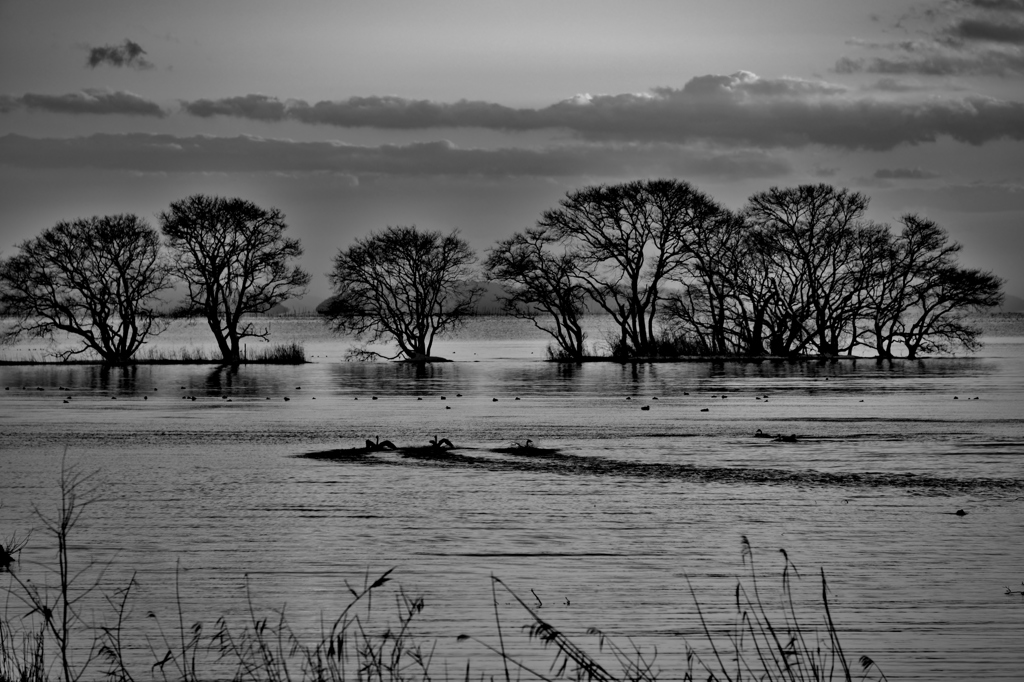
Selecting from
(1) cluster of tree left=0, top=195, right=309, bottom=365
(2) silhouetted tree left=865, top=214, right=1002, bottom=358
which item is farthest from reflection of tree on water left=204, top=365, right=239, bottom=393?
(2) silhouetted tree left=865, top=214, right=1002, bottom=358

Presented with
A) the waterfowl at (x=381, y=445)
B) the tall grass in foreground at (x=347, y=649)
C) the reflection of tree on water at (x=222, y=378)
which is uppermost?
the reflection of tree on water at (x=222, y=378)

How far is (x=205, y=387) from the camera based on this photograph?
41125 millimetres

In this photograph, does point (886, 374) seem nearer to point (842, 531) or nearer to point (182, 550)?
point (842, 531)

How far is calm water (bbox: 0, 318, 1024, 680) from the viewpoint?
8.11 m

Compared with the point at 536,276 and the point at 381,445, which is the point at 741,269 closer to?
the point at 536,276

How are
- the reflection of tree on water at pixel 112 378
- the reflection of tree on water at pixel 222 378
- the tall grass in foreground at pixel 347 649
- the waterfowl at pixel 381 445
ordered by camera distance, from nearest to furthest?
the tall grass in foreground at pixel 347 649
the waterfowl at pixel 381 445
the reflection of tree on water at pixel 222 378
the reflection of tree on water at pixel 112 378

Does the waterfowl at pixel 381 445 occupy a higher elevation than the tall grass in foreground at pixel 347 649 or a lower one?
higher

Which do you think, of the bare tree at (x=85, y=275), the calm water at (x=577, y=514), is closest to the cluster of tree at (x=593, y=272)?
the bare tree at (x=85, y=275)

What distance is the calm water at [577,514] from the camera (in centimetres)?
811

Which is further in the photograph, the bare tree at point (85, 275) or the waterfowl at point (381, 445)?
the bare tree at point (85, 275)

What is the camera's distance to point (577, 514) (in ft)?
40.2

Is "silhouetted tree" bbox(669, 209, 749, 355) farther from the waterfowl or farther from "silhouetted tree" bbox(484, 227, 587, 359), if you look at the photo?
the waterfowl

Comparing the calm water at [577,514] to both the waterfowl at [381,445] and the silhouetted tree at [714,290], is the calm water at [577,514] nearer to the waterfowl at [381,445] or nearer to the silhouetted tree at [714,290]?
the waterfowl at [381,445]

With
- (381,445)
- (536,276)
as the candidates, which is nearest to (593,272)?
(536,276)
